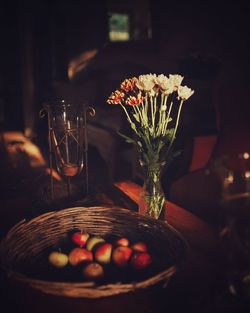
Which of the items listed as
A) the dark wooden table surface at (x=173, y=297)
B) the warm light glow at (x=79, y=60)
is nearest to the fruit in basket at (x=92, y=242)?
the dark wooden table surface at (x=173, y=297)

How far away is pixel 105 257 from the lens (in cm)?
108

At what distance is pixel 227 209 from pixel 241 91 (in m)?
1.95

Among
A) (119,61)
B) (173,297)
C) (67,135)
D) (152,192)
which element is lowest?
(173,297)

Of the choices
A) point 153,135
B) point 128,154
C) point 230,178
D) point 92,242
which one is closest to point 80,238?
point 92,242

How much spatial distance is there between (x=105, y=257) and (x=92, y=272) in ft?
0.32

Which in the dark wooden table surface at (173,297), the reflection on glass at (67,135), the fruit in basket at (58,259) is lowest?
the dark wooden table surface at (173,297)

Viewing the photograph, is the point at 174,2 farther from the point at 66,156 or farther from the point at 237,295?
the point at 237,295

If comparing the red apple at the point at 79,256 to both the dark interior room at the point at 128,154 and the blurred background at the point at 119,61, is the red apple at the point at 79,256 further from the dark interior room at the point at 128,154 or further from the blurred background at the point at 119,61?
the blurred background at the point at 119,61

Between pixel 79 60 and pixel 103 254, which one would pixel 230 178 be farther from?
pixel 79 60

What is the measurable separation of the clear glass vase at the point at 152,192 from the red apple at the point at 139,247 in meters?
0.20

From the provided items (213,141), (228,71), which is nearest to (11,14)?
(228,71)

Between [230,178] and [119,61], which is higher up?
[119,61]

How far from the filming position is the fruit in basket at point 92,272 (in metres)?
0.99

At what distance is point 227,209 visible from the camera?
0.79m
